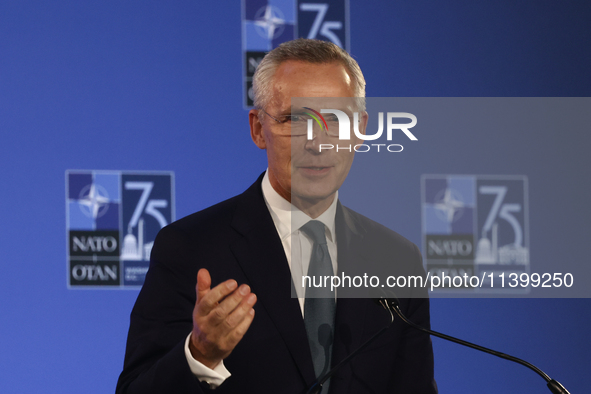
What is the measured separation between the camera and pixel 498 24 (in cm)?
152

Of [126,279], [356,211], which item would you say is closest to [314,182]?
[356,211]

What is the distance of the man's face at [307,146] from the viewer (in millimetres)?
993

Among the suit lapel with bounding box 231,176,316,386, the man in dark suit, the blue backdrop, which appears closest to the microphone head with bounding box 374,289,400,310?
the man in dark suit

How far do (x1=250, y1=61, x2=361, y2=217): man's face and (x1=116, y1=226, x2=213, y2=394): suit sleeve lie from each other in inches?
9.7

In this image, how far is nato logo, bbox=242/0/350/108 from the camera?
2.09 m

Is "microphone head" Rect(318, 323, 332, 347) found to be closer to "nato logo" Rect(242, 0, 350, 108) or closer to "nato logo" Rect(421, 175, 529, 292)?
"nato logo" Rect(421, 175, 529, 292)

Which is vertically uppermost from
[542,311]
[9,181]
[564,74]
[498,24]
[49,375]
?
[498,24]

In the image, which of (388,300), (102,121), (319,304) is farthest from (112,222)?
(388,300)

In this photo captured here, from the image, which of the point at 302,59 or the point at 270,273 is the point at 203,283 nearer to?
the point at 270,273

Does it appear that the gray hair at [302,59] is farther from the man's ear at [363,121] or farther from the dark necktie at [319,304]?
the dark necktie at [319,304]

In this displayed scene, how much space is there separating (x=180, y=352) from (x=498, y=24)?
1.17 metres

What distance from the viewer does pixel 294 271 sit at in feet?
3.53

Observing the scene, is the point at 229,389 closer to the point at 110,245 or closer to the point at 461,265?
the point at 461,265

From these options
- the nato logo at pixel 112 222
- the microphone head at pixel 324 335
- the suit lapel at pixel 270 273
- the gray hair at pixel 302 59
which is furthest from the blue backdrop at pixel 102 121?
the microphone head at pixel 324 335
